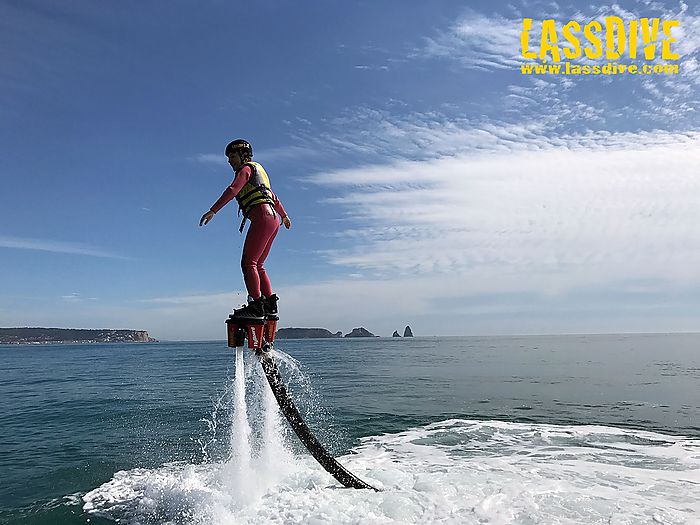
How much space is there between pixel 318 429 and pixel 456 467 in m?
6.55

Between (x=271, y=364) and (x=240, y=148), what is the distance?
364 cm

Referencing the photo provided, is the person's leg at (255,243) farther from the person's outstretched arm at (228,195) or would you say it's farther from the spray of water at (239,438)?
the spray of water at (239,438)

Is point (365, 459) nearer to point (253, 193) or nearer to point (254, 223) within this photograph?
point (254, 223)

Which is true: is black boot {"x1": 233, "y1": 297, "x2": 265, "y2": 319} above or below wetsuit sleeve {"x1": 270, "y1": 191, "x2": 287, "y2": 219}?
below

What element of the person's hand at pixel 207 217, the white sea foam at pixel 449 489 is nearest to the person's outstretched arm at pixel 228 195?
the person's hand at pixel 207 217

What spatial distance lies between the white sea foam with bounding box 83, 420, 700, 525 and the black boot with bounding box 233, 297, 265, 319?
3.26 meters

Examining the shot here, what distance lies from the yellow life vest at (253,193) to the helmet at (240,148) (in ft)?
0.77

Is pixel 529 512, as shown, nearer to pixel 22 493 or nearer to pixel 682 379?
pixel 22 493

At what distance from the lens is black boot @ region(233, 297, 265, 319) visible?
26.1ft

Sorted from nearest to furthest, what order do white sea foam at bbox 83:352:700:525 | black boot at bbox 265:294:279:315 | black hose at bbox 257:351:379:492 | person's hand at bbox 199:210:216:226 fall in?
person's hand at bbox 199:210:216:226 → white sea foam at bbox 83:352:700:525 → black boot at bbox 265:294:279:315 → black hose at bbox 257:351:379:492

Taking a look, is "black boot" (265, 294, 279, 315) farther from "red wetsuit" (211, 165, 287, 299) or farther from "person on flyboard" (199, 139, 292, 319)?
"red wetsuit" (211, 165, 287, 299)

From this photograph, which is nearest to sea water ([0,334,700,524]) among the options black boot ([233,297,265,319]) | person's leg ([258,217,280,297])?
black boot ([233,297,265,319])

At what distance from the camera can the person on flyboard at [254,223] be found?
26.3 feet

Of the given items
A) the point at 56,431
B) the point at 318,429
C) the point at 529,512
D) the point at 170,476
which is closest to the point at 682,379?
the point at 318,429
